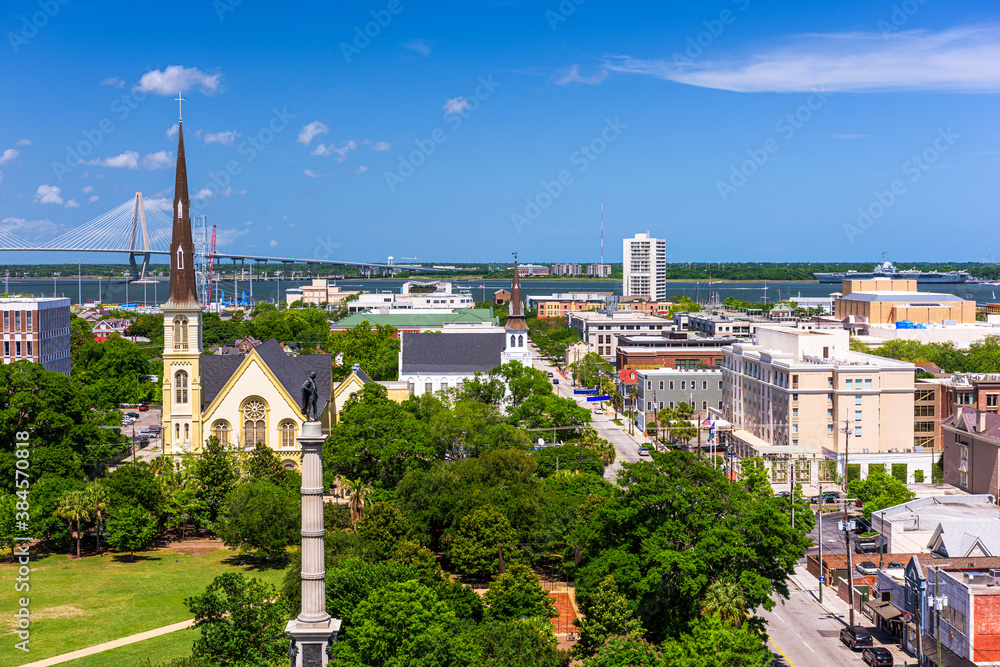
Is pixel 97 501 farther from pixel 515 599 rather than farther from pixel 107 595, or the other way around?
pixel 515 599

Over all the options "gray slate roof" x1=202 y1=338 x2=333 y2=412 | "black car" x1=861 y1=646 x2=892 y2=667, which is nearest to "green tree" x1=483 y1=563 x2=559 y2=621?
"black car" x1=861 y1=646 x2=892 y2=667

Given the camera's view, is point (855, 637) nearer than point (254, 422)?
Yes

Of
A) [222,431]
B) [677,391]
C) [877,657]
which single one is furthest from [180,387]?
[677,391]

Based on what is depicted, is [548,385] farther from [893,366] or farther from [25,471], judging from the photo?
[25,471]

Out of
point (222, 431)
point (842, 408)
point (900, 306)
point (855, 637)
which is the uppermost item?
point (900, 306)

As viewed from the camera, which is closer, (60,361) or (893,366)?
(893,366)

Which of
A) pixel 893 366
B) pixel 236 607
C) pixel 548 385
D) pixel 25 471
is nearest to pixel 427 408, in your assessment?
pixel 548 385
